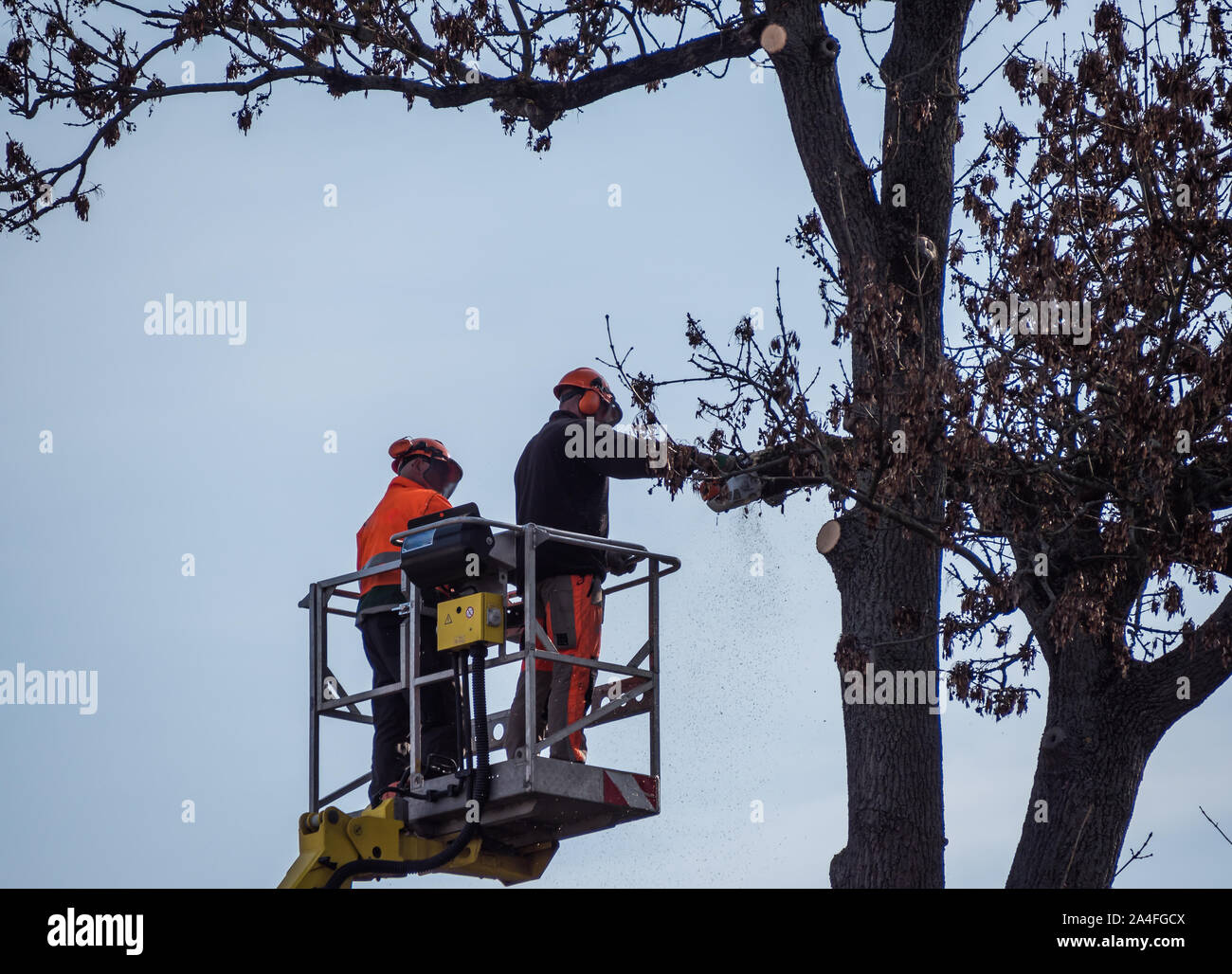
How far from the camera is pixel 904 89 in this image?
40.5ft

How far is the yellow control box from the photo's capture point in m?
9.92

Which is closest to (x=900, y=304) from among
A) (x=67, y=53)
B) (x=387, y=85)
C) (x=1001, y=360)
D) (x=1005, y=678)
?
(x=1001, y=360)

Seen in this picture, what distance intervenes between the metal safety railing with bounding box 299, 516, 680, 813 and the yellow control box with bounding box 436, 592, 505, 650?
141mm

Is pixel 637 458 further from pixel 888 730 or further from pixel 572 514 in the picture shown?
pixel 888 730

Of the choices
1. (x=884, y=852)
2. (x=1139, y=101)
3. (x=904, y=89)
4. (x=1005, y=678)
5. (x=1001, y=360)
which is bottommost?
(x=884, y=852)

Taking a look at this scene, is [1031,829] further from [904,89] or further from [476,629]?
[904,89]

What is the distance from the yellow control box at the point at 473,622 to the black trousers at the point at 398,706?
0.27m

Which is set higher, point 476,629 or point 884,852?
point 476,629

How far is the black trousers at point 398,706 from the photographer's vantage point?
34.5 feet

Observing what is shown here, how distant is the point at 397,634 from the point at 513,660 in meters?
1.23

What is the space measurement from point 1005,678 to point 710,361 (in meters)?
2.93

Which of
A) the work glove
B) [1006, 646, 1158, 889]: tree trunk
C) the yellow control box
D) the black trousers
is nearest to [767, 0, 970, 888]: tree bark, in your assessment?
[1006, 646, 1158, 889]: tree trunk

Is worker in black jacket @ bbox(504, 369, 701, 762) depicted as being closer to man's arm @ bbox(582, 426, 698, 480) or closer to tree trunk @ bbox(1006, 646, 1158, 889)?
man's arm @ bbox(582, 426, 698, 480)

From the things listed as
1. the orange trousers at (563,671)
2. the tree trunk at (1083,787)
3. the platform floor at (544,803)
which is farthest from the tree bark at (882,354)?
the orange trousers at (563,671)
